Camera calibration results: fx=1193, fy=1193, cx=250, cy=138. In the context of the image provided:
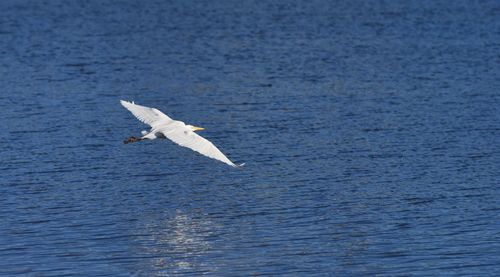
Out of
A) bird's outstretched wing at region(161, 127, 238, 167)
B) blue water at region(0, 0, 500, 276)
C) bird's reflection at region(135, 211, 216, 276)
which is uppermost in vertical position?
bird's outstretched wing at region(161, 127, 238, 167)

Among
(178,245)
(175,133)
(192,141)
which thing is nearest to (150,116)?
(175,133)

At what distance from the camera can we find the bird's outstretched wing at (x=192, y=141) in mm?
28777

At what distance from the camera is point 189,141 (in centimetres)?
2980

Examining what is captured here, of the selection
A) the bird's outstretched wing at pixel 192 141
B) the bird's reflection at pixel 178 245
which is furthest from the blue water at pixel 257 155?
the bird's outstretched wing at pixel 192 141

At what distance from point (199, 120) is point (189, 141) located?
14.2 meters

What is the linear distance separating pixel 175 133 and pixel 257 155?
780 cm

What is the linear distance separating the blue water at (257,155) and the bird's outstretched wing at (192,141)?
215 cm

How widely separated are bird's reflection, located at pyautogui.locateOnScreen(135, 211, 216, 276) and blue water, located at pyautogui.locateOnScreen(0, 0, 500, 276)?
0.22 feet

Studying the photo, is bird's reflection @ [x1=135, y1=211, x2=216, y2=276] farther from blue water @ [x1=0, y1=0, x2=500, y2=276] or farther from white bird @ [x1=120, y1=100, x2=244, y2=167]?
white bird @ [x1=120, y1=100, x2=244, y2=167]

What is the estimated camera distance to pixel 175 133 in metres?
30.4

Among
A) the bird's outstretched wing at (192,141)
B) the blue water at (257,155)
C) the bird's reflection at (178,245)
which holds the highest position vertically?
the bird's outstretched wing at (192,141)

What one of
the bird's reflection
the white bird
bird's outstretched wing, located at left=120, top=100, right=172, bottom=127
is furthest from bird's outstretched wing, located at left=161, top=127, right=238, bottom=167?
the bird's reflection

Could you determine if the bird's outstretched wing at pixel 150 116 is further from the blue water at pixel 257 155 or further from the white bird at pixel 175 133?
the blue water at pixel 257 155

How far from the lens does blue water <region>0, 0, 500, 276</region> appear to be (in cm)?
2844
